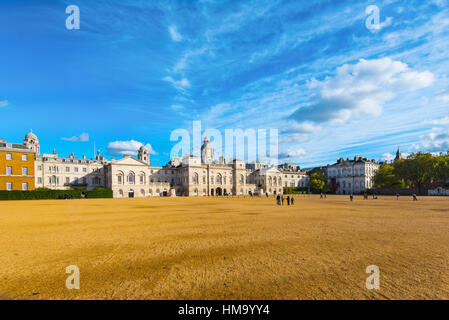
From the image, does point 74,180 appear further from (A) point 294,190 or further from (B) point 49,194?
(A) point 294,190

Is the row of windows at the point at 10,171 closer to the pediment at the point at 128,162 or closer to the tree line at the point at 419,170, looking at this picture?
the pediment at the point at 128,162

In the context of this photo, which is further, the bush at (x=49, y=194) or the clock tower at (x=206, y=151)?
the clock tower at (x=206, y=151)

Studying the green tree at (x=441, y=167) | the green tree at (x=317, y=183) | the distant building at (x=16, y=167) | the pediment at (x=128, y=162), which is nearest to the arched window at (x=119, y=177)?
the pediment at (x=128, y=162)

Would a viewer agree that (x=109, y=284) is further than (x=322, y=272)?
No

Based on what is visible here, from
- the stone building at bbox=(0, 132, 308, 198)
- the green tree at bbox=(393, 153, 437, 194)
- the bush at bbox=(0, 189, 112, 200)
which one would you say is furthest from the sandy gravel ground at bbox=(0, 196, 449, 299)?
the green tree at bbox=(393, 153, 437, 194)

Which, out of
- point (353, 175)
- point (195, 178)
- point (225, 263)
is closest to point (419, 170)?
point (353, 175)

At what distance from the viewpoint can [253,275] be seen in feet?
23.4

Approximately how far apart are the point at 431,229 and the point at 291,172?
101090 millimetres

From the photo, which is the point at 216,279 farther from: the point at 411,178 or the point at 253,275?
the point at 411,178

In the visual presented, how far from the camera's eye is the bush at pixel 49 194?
48375mm

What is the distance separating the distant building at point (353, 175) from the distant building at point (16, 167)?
355ft

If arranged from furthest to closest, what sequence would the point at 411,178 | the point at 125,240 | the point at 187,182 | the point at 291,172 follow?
the point at 291,172
the point at 187,182
the point at 411,178
the point at 125,240

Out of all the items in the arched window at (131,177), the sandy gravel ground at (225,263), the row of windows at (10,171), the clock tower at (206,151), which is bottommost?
the sandy gravel ground at (225,263)
